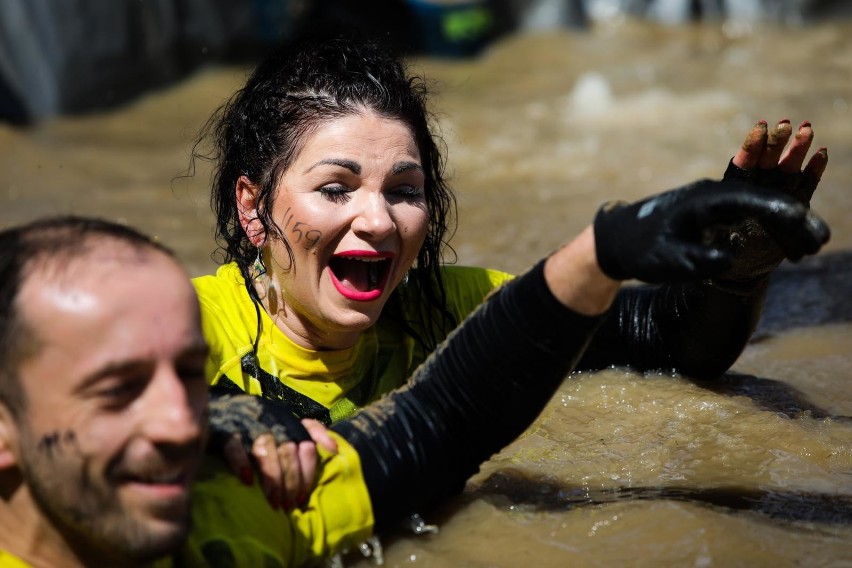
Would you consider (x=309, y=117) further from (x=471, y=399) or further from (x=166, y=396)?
(x=166, y=396)

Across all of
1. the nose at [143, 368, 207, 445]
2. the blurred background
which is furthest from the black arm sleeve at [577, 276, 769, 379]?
the blurred background

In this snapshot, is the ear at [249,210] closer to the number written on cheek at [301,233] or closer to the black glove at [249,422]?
the number written on cheek at [301,233]

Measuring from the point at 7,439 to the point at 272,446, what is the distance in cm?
55

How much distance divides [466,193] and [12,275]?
4548mm

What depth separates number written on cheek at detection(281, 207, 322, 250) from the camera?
298 cm

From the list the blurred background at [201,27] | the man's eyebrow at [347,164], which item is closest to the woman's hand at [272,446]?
the man's eyebrow at [347,164]

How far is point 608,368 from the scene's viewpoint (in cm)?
356

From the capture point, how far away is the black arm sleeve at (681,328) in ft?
10.4

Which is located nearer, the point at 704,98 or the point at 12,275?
the point at 12,275

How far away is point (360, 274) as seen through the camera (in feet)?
10.1

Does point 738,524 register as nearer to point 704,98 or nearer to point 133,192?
point 133,192

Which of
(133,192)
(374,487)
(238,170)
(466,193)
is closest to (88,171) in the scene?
(133,192)

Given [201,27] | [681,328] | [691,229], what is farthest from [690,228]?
[201,27]

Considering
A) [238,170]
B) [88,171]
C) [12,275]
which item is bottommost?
[88,171]
